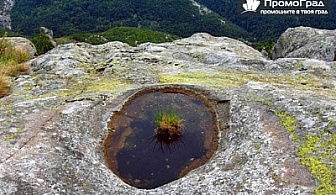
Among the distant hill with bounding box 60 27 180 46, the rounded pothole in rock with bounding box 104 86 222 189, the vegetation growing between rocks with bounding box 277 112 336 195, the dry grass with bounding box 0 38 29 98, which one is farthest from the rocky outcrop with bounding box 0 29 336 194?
the distant hill with bounding box 60 27 180 46

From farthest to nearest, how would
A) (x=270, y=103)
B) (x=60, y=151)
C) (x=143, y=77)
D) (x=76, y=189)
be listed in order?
(x=143, y=77)
(x=270, y=103)
(x=60, y=151)
(x=76, y=189)

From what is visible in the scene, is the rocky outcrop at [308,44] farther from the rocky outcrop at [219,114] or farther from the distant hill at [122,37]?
the distant hill at [122,37]

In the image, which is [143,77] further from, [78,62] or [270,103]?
[270,103]

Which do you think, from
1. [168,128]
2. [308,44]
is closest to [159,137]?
[168,128]

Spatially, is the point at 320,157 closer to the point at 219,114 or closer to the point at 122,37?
the point at 219,114

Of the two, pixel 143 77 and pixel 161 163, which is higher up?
pixel 143 77

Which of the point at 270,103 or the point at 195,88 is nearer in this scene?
the point at 270,103

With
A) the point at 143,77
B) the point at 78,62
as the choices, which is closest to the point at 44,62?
the point at 78,62
